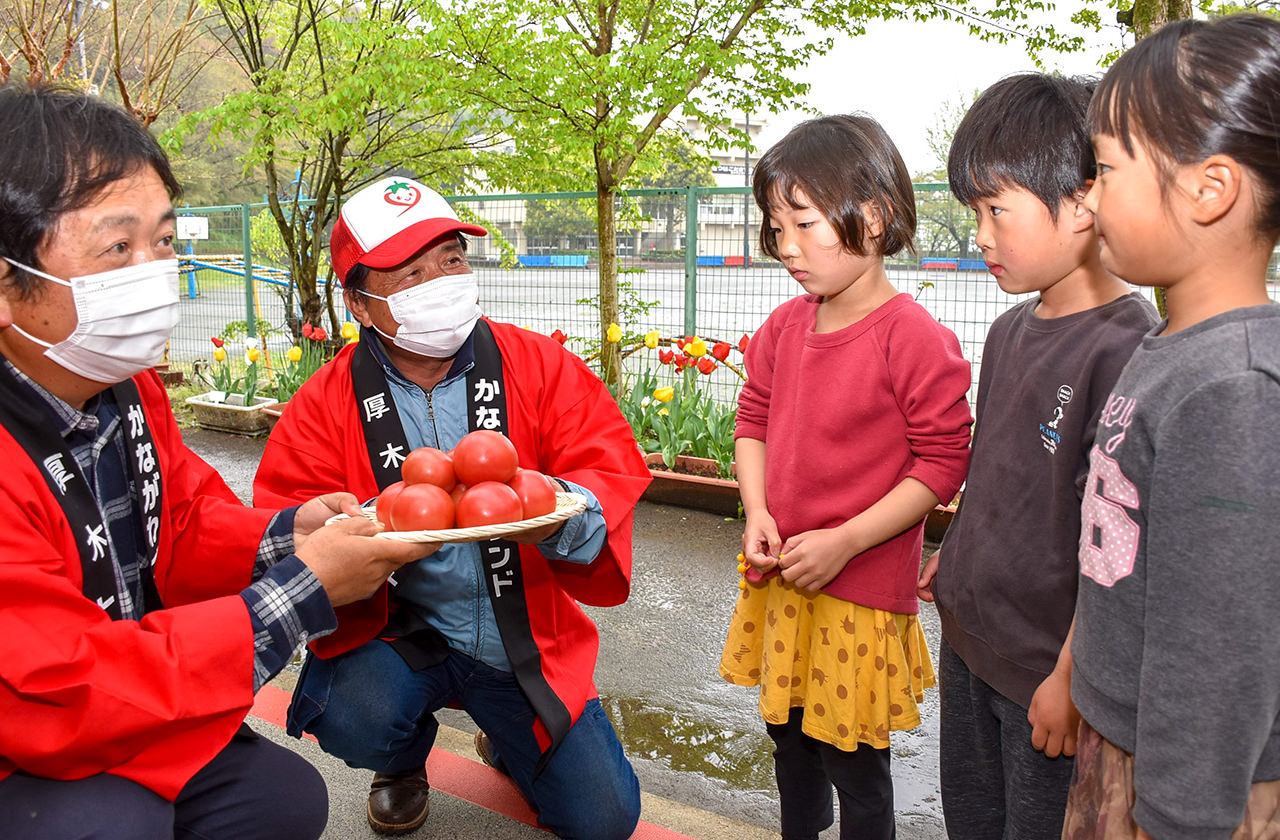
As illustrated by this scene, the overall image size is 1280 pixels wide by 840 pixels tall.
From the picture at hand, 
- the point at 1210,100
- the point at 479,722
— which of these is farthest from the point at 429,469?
the point at 1210,100

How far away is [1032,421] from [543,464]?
1.34m

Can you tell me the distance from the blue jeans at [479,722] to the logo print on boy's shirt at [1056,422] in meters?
1.37

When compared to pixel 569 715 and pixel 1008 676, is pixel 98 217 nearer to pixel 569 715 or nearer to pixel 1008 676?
pixel 569 715

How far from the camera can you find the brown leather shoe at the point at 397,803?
262 centimetres

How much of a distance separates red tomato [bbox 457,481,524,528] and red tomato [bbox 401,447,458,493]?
0.12m

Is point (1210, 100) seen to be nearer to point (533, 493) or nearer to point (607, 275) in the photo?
point (533, 493)

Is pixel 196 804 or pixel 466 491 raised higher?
pixel 466 491

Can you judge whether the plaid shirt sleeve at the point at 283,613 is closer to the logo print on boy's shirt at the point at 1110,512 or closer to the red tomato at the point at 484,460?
the red tomato at the point at 484,460

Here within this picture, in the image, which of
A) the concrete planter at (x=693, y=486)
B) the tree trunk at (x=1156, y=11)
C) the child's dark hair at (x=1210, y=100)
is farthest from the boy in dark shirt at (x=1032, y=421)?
the concrete planter at (x=693, y=486)

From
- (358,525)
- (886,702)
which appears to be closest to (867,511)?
(886,702)

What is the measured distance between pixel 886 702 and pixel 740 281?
4.97 meters

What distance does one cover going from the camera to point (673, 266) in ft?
23.5

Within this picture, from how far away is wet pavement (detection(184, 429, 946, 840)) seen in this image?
294 centimetres

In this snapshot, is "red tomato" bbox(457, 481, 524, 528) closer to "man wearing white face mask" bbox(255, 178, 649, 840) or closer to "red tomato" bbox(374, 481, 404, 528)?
"red tomato" bbox(374, 481, 404, 528)
